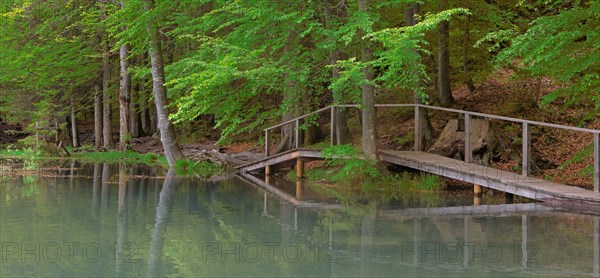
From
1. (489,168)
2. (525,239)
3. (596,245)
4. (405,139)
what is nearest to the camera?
(596,245)

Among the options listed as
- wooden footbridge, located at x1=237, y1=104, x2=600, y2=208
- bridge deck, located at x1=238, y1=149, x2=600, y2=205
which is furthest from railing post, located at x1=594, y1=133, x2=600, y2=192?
bridge deck, located at x1=238, y1=149, x2=600, y2=205

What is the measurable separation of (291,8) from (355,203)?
5.76 m

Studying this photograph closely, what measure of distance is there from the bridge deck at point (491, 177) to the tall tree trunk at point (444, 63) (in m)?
4.71

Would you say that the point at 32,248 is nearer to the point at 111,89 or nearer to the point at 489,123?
the point at 489,123

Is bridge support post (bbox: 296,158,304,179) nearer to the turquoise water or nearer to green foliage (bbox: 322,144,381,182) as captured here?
green foliage (bbox: 322,144,381,182)

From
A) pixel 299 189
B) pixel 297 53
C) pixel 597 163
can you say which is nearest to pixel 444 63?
pixel 297 53

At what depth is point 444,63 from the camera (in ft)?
70.3

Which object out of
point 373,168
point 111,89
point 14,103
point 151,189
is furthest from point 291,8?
point 14,103

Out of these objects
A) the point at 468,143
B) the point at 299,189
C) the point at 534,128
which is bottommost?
the point at 299,189

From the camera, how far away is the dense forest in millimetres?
14289

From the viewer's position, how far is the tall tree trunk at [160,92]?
2143 centimetres

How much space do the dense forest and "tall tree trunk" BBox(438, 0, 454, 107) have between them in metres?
0.03

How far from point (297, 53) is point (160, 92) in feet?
19.8

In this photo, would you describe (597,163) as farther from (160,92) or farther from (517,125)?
(160,92)
